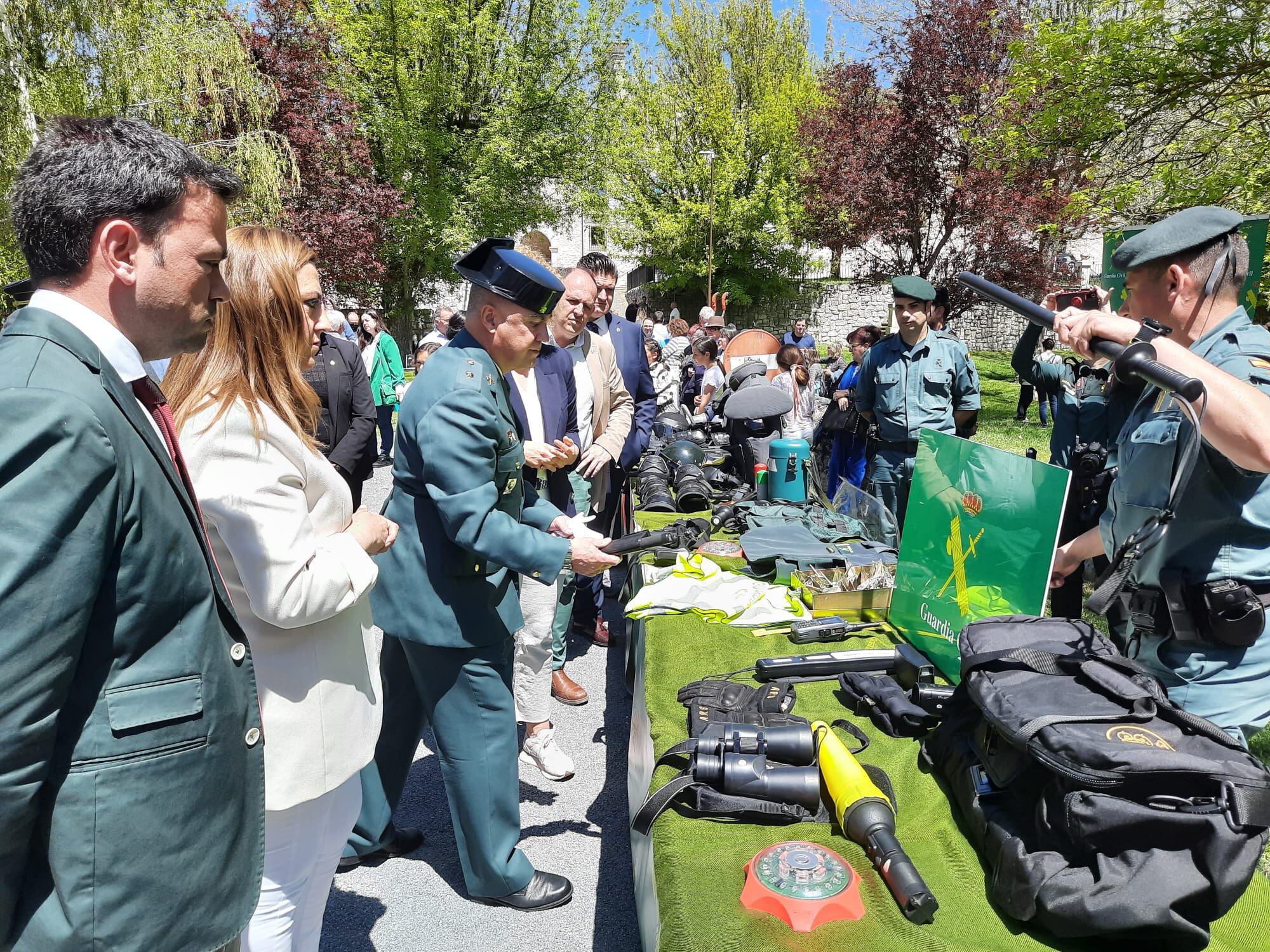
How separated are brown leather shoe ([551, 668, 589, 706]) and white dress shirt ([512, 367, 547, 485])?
1.14 meters

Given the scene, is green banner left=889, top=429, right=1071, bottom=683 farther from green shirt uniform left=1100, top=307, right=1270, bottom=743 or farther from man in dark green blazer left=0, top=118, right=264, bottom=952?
man in dark green blazer left=0, top=118, right=264, bottom=952

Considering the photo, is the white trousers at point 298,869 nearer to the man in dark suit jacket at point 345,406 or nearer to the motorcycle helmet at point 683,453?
the man in dark suit jacket at point 345,406

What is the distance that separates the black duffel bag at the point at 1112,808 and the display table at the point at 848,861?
0.22 ft

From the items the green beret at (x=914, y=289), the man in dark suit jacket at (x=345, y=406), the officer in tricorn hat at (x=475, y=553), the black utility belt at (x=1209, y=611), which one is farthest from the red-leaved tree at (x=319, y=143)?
the black utility belt at (x=1209, y=611)

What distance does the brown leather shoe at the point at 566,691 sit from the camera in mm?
4195

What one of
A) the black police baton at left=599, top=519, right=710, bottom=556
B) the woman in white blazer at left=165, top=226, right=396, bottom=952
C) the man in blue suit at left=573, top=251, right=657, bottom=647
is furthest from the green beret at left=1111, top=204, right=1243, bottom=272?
the man in blue suit at left=573, top=251, right=657, bottom=647

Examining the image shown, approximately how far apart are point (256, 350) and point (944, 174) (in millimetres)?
18908

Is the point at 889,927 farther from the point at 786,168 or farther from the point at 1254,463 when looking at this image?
the point at 786,168

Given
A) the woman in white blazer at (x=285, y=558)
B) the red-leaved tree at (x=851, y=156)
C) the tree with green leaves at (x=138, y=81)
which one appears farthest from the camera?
the red-leaved tree at (x=851, y=156)

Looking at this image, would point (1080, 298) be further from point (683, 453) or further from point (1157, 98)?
point (1157, 98)

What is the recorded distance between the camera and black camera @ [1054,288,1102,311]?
3.30 metres

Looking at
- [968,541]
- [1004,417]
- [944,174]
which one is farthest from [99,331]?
[944,174]

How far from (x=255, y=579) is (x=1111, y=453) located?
3534mm

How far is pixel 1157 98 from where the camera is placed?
8.22 m
